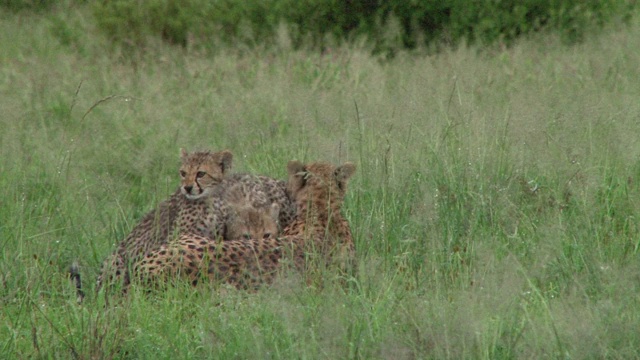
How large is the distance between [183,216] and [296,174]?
26.7 inches

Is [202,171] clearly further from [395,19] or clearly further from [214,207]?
[395,19]

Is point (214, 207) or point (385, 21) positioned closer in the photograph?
point (214, 207)

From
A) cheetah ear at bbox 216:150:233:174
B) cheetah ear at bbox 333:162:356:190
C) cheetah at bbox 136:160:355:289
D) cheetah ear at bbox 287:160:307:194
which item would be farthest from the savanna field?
Result: cheetah ear at bbox 216:150:233:174

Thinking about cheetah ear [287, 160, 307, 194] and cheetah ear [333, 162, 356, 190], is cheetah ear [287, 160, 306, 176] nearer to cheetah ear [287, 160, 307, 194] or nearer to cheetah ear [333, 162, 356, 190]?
cheetah ear [287, 160, 307, 194]

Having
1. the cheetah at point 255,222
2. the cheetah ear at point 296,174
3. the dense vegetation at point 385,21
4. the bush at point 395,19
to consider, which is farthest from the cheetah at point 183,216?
the bush at point 395,19

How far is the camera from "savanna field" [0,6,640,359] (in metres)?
3.88

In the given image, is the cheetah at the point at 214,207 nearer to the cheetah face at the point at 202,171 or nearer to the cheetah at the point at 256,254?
the cheetah face at the point at 202,171

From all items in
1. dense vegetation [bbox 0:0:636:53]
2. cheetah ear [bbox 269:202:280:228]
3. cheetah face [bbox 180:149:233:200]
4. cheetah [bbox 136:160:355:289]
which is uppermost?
dense vegetation [bbox 0:0:636:53]

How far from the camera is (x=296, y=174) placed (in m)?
5.45

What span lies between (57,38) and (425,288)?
9.70m

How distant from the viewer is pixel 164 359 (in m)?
4.00

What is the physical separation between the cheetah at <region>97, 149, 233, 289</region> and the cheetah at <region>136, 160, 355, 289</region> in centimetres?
18

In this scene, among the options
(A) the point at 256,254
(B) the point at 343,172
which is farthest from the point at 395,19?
(A) the point at 256,254

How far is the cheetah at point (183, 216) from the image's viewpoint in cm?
510
